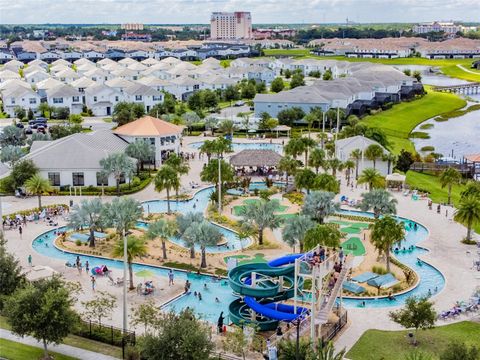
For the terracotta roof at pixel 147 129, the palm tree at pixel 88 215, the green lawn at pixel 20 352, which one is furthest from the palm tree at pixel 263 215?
the terracotta roof at pixel 147 129

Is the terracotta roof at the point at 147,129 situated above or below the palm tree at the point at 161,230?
above

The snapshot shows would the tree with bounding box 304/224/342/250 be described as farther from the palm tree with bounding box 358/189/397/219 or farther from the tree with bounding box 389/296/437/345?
the palm tree with bounding box 358/189/397/219

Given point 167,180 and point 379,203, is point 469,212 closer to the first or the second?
point 379,203

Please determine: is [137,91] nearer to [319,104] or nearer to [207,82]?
[207,82]

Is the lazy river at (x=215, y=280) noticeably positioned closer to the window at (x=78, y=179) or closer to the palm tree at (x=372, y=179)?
the palm tree at (x=372, y=179)

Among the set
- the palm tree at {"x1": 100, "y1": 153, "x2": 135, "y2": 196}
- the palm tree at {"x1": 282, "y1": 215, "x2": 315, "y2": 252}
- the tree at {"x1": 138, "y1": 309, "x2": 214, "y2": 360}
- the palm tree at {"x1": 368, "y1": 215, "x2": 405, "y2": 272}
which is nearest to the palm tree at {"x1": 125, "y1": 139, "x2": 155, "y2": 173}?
the palm tree at {"x1": 100, "y1": 153, "x2": 135, "y2": 196}

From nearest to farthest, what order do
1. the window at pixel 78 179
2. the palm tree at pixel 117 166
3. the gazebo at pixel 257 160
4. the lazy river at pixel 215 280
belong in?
the lazy river at pixel 215 280 < the palm tree at pixel 117 166 < the window at pixel 78 179 < the gazebo at pixel 257 160

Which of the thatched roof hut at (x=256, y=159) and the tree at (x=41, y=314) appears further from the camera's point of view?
the thatched roof hut at (x=256, y=159)
